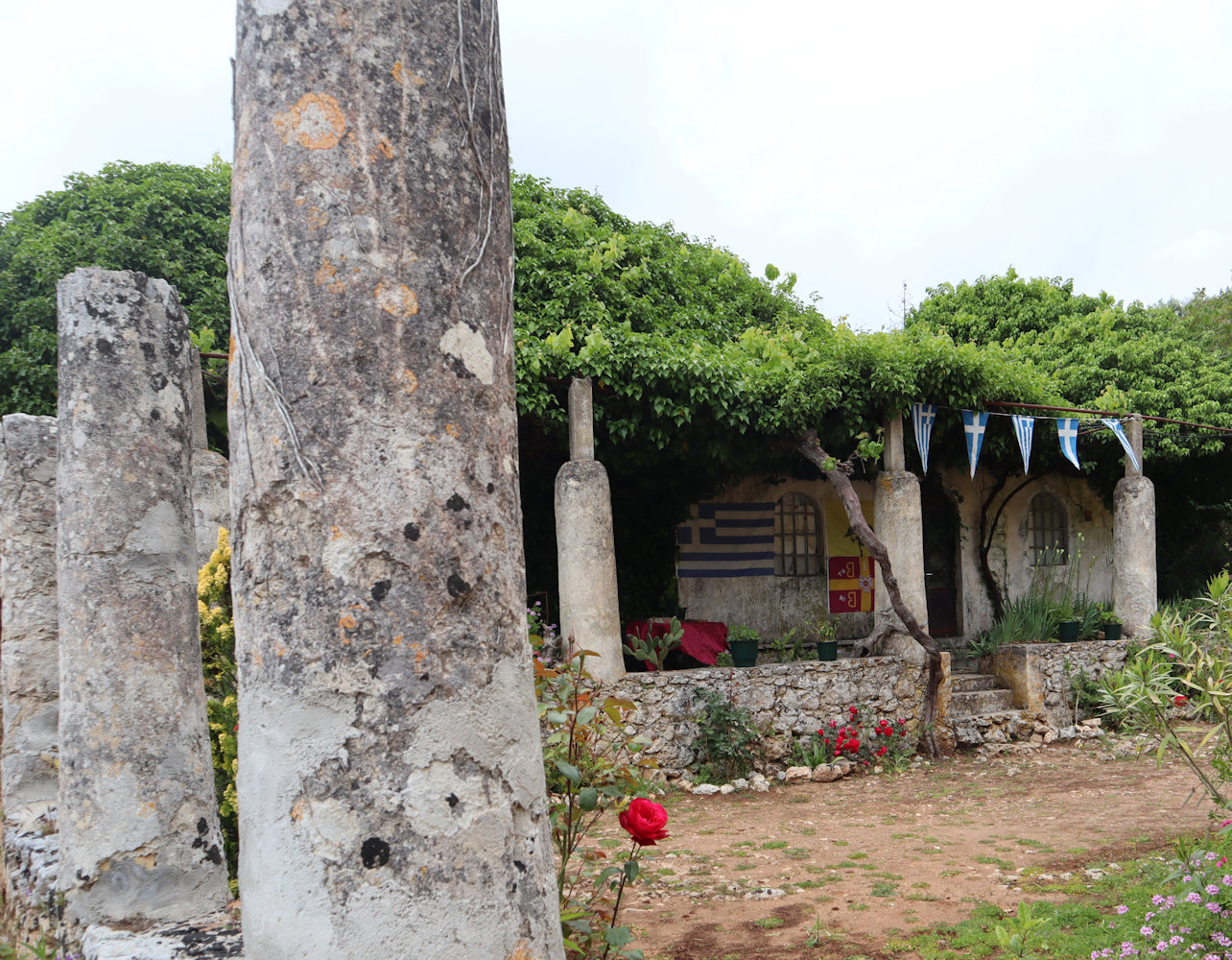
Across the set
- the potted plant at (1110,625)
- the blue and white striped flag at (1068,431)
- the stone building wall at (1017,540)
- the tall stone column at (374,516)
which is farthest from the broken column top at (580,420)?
the potted plant at (1110,625)

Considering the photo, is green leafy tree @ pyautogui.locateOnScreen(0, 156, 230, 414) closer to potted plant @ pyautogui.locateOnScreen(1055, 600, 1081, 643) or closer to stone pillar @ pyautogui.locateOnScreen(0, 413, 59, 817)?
stone pillar @ pyautogui.locateOnScreen(0, 413, 59, 817)

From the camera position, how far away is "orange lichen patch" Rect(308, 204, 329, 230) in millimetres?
1270

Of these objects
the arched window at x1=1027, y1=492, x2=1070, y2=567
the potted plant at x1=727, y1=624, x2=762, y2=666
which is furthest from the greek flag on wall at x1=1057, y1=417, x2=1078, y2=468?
the potted plant at x1=727, y1=624, x2=762, y2=666

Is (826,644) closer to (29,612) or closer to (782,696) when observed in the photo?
(782,696)

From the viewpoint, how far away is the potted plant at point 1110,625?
35.7 ft

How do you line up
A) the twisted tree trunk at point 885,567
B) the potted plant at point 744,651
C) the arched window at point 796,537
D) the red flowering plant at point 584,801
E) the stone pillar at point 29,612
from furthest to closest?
the arched window at point 796,537, the potted plant at point 744,651, the twisted tree trunk at point 885,567, the stone pillar at point 29,612, the red flowering plant at point 584,801

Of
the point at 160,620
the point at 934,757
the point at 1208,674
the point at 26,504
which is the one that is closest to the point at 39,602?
the point at 26,504

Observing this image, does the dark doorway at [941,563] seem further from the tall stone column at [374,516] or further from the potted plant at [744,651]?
the tall stone column at [374,516]

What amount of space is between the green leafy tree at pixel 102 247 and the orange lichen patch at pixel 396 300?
10020mm

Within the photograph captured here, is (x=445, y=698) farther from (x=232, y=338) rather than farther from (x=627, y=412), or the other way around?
(x=627, y=412)

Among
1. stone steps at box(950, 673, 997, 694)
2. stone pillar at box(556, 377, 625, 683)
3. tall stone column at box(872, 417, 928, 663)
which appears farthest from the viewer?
stone steps at box(950, 673, 997, 694)

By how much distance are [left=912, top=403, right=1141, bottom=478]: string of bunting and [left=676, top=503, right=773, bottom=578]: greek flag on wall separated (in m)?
2.23

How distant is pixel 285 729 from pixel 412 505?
35 centimetres

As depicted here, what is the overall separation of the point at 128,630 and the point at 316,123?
2629 mm
